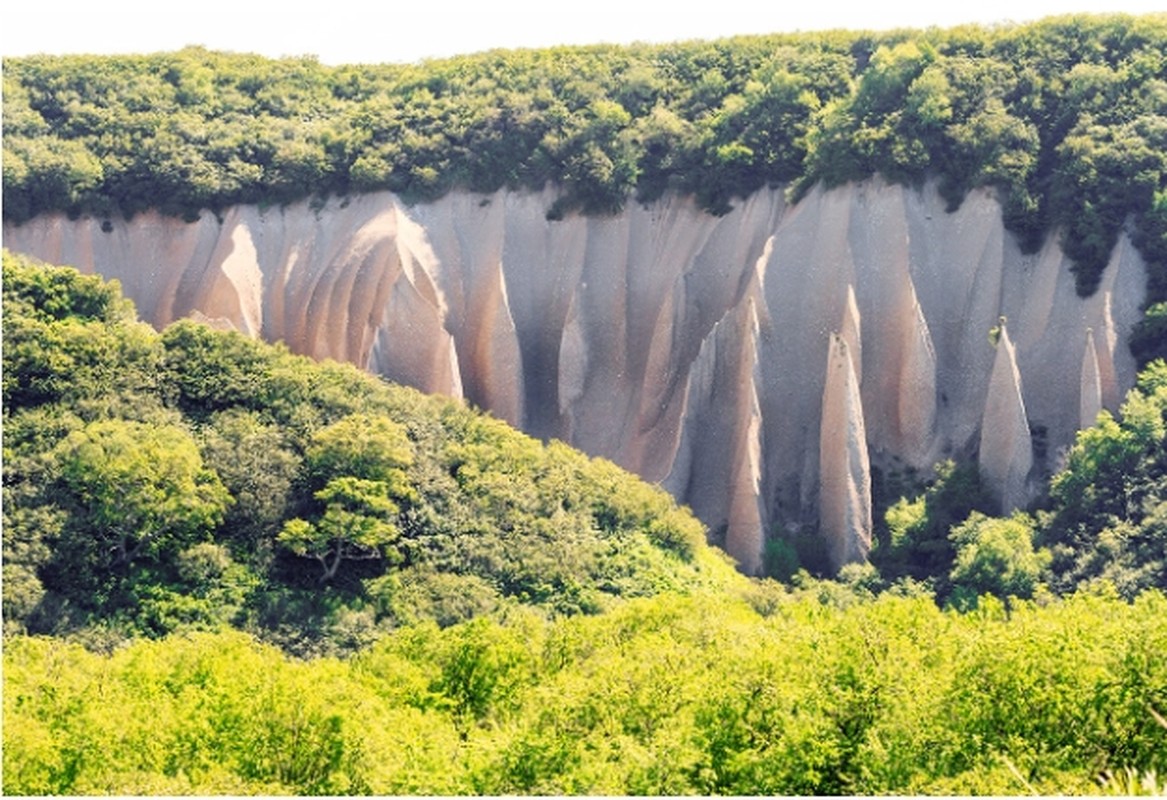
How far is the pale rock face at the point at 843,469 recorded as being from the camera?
58281 millimetres

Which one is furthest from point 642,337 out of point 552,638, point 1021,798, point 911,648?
point 1021,798

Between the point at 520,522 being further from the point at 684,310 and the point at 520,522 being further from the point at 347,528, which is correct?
the point at 684,310

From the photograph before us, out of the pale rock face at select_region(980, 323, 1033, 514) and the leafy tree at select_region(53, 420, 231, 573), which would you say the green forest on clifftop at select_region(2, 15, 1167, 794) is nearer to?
the leafy tree at select_region(53, 420, 231, 573)

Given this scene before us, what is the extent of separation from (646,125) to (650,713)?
32.8 metres

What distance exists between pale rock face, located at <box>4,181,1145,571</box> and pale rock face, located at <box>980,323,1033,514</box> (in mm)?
1094

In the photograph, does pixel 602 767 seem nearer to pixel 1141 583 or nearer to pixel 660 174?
pixel 1141 583

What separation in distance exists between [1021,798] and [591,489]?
97.7 feet

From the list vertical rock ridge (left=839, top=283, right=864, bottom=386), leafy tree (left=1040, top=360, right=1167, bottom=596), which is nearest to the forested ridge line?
vertical rock ridge (left=839, top=283, right=864, bottom=386)

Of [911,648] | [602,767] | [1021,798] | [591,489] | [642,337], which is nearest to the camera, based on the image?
[1021,798]

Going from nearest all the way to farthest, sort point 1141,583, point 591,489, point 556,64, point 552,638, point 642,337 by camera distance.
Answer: point 552,638
point 1141,583
point 591,489
point 642,337
point 556,64

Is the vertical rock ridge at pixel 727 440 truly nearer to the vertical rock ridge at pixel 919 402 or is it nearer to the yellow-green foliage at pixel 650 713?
the vertical rock ridge at pixel 919 402

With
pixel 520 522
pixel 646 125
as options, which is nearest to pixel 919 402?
pixel 646 125

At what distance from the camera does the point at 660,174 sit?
6688cm

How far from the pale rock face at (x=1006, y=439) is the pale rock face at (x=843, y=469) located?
2.86 metres
